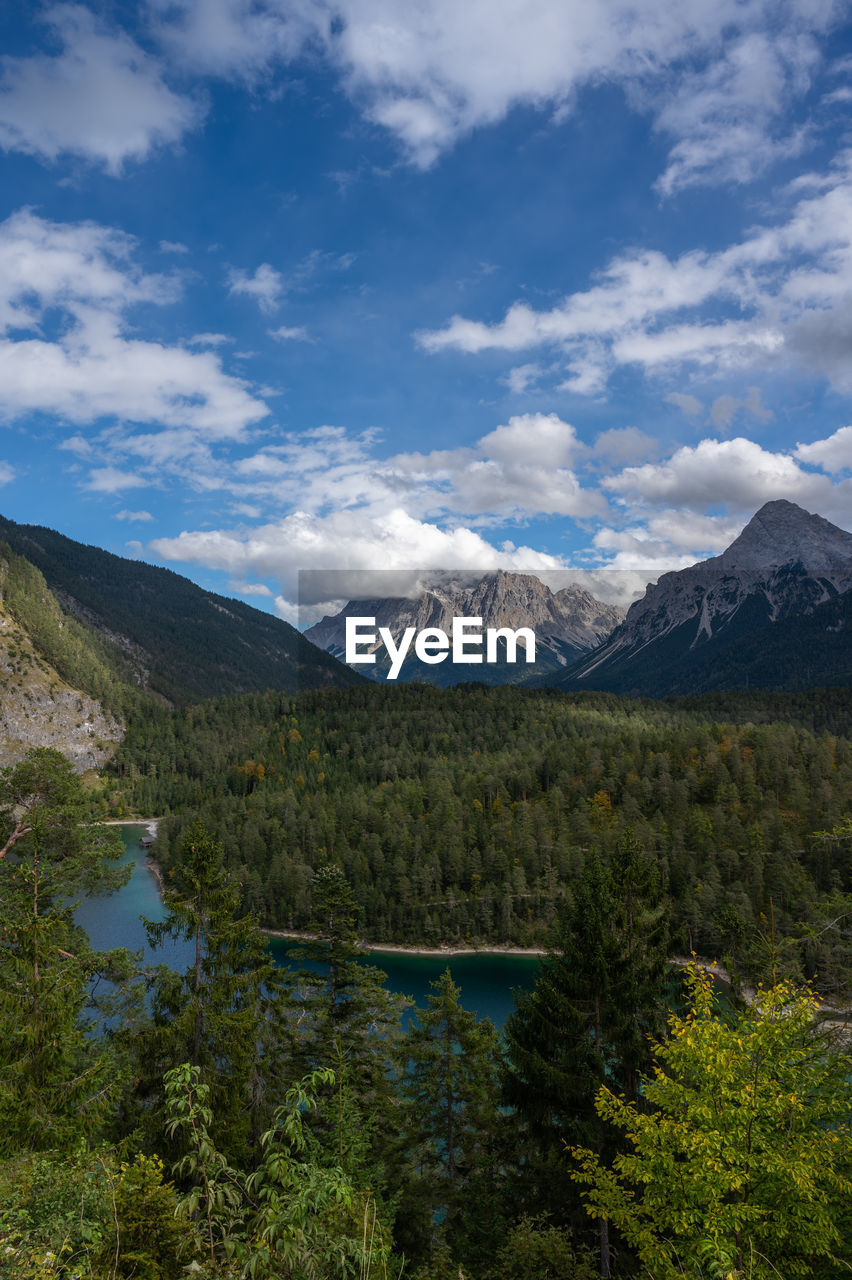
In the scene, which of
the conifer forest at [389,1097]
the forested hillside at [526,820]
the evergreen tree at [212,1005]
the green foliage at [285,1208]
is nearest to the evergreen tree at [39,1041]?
the conifer forest at [389,1097]

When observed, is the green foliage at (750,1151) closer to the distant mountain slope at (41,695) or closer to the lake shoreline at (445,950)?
the lake shoreline at (445,950)

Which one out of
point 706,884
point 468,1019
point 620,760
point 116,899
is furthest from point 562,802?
point 468,1019

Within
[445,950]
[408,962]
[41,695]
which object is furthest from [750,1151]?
[41,695]

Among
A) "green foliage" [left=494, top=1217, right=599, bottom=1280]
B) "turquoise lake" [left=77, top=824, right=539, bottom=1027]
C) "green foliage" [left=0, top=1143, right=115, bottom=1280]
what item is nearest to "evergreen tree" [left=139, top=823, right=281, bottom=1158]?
"green foliage" [left=494, top=1217, right=599, bottom=1280]

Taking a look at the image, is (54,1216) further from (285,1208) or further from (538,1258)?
(538,1258)

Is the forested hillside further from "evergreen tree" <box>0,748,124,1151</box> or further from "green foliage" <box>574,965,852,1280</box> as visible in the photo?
"evergreen tree" <box>0,748,124,1151</box>

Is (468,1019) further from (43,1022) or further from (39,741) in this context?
(39,741)
